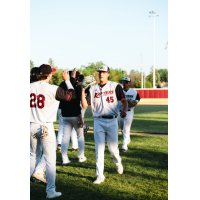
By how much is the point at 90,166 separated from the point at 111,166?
0.52m

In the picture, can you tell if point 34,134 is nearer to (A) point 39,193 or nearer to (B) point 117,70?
(A) point 39,193

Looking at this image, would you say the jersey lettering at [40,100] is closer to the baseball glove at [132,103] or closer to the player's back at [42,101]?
the player's back at [42,101]

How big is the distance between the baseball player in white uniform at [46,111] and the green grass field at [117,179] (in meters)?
0.50

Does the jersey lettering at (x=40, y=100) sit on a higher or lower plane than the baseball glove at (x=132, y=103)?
higher

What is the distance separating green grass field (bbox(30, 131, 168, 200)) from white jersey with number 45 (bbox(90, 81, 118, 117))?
4.65 ft

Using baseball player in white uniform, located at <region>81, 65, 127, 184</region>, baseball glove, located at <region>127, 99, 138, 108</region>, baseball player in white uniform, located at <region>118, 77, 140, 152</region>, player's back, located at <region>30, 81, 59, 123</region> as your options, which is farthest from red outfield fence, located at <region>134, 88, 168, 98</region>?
player's back, located at <region>30, 81, 59, 123</region>

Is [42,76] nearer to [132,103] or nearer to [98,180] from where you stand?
[98,180]

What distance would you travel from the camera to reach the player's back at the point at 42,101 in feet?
13.3

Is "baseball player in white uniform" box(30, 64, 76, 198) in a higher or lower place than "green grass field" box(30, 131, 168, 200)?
higher

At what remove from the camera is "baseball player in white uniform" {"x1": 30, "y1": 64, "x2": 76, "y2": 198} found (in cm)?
405

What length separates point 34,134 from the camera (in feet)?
13.6

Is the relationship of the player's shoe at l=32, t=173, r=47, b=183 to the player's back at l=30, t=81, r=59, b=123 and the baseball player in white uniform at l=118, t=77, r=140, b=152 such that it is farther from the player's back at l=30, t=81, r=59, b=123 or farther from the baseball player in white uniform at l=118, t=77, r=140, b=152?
the baseball player in white uniform at l=118, t=77, r=140, b=152

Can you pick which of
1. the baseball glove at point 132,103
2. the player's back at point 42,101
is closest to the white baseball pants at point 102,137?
the player's back at point 42,101
